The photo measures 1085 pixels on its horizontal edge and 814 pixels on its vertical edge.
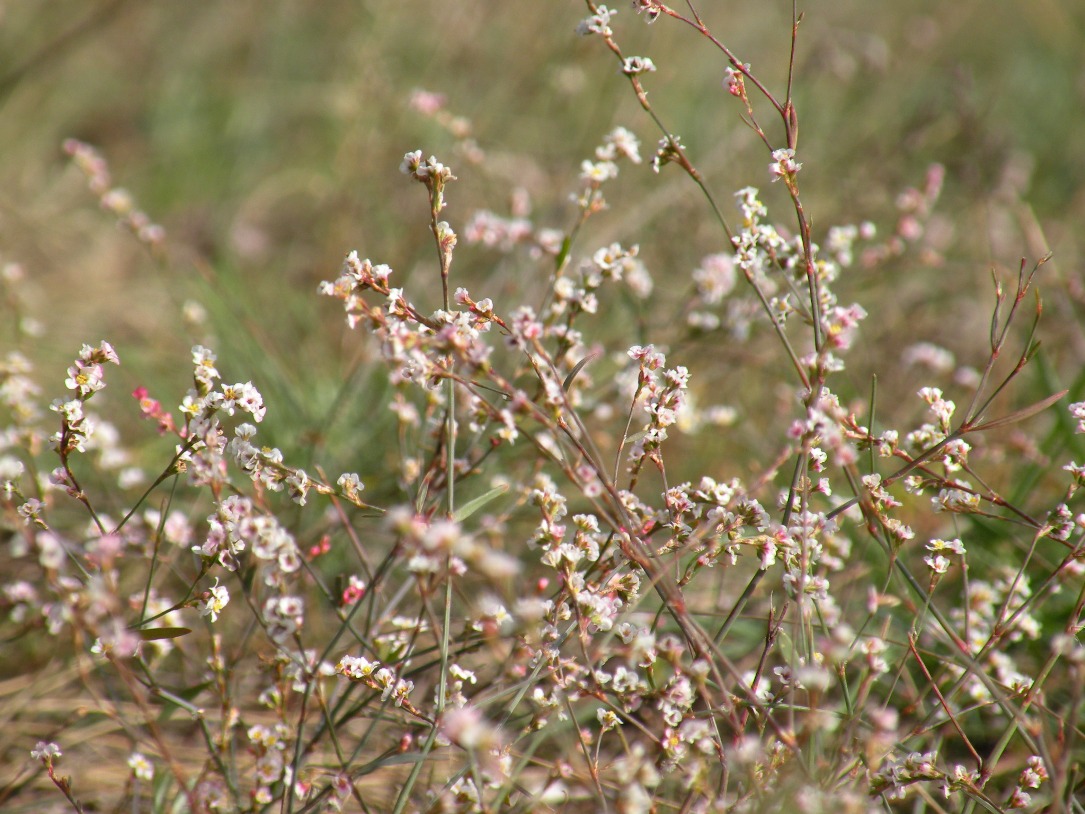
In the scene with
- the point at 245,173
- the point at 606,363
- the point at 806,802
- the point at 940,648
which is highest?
the point at 245,173

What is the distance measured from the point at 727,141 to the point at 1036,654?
2142 millimetres

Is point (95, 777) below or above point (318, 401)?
below

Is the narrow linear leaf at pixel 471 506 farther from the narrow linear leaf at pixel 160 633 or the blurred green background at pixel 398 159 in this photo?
the blurred green background at pixel 398 159

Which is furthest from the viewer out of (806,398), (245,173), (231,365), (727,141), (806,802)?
(245,173)

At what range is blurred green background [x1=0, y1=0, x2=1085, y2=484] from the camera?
118 inches

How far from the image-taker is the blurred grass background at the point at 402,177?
290cm

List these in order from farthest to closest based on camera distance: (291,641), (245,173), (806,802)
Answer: (245,173), (291,641), (806,802)

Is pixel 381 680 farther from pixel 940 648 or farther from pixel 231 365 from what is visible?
pixel 231 365

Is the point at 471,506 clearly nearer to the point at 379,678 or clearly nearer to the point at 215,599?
the point at 379,678

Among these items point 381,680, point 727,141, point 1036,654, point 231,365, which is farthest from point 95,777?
point 727,141

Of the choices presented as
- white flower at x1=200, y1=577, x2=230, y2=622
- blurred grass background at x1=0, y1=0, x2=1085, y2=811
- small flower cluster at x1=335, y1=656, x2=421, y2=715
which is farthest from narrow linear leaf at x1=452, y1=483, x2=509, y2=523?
blurred grass background at x1=0, y1=0, x2=1085, y2=811

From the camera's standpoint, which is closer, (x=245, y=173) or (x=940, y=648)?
(x=940, y=648)

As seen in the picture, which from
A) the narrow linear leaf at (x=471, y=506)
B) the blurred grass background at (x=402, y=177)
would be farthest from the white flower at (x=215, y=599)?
the blurred grass background at (x=402, y=177)

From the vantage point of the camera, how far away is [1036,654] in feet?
6.33
